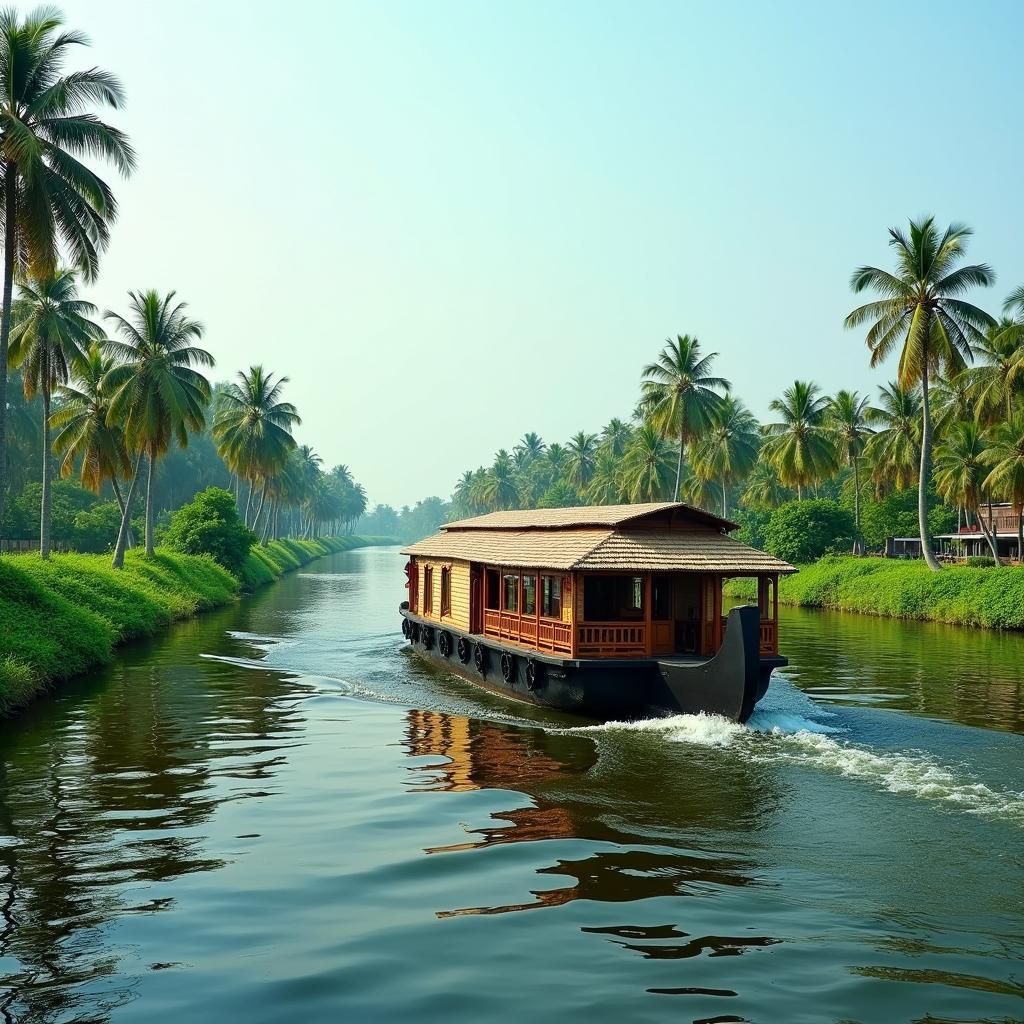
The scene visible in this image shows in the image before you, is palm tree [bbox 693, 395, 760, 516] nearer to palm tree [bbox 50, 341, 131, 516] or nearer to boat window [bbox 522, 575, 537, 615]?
palm tree [bbox 50, 341, 131, 516]

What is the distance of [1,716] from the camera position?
15828 mm

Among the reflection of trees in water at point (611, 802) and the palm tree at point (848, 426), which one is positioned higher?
the palm tree at point (848, 426)

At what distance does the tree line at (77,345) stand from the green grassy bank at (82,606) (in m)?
1.92

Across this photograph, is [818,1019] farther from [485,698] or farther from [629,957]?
[485,698]

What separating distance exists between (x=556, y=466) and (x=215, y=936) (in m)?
110

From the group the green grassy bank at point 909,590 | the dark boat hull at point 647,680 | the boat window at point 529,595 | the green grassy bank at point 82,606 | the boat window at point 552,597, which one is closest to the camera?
the dark boat hull at point 647,680

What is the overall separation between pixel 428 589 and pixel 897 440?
37410mm

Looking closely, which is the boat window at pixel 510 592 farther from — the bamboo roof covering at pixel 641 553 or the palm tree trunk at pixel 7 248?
the palm tree trunk at pixel 7 248

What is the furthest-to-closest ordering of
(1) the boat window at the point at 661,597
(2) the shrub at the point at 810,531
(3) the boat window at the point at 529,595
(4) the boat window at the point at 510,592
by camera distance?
(2) the shrub at the point at 810,531 < (4) the boat window at the point at 510,592 < (3) the boat window at the point at 529,595 < (1) the boat window at the point at 661,597

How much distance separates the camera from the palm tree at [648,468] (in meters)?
65.6

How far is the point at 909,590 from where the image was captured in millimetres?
38875

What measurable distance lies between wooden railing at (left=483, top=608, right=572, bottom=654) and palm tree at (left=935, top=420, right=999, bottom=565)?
3381 cm

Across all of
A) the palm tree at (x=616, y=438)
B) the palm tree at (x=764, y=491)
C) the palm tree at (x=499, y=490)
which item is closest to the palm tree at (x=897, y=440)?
the palm tree at (x=764, y=491)

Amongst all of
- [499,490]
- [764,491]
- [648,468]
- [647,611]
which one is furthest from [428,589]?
[499,490]
